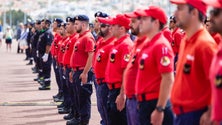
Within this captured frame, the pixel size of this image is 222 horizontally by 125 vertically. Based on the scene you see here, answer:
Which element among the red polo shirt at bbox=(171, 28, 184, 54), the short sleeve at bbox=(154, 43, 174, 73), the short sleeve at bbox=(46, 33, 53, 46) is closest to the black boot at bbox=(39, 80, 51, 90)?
the short sleeve at bbox=(46, 33, 53, 46)

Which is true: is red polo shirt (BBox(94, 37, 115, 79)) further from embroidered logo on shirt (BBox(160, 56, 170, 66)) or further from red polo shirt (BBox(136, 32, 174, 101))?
embroidered logo on shirt (BBox(160, 56, 170, 66))

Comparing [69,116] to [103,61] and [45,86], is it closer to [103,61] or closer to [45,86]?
[103,61]

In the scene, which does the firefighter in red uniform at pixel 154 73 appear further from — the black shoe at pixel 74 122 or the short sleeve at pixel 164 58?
the black shoe at pixel 74 122

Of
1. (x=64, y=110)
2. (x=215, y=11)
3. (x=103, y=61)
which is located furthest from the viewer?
(x=64, y=110)

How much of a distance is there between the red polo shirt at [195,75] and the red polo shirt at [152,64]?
728 mm

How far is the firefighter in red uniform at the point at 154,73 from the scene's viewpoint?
6.43m

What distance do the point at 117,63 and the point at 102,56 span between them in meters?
0.83

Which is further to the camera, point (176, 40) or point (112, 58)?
point (176, 40)

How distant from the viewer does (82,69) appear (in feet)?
38.1

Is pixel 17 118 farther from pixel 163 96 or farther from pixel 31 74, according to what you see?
pixel 31 74

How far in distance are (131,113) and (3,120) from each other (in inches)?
214

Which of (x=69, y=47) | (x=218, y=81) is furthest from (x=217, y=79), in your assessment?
(x=69, y=47)

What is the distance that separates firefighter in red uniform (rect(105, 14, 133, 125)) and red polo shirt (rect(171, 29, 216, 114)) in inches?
102

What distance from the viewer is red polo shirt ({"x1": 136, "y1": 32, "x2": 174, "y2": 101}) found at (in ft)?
21.6
